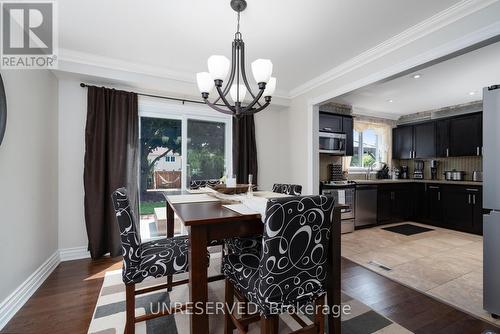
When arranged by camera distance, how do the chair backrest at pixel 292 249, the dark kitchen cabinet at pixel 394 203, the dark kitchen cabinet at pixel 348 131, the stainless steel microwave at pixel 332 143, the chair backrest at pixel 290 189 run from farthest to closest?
the dark kitchen cabinet at pixel 394 203
the dark kitchen cabinet at pixel 348 131
the stainless steel microwave at pixel 332 143
the chair backrest at pixel 290 189
the chair backrest at pixel 292 249

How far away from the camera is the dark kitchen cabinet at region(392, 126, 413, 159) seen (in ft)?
17.7

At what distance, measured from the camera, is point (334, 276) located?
60.8 inches

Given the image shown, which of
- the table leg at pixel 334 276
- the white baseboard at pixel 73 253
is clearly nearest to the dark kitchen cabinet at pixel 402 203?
the table leg at pixel 334 276

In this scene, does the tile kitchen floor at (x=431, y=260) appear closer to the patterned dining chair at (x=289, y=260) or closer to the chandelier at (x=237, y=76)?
the patterned dining chair at (x=289, y=260)

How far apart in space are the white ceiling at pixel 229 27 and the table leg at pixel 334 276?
5.61ft

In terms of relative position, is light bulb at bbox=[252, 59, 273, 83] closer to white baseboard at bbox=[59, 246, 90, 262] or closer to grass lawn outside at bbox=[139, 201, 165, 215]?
grass lawn outside at bbox=[139, 201, 165, 215]

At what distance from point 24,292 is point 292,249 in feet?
8.03

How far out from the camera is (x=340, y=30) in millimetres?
2199

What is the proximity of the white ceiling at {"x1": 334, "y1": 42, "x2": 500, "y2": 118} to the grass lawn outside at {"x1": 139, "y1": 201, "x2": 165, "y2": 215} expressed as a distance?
315 cm

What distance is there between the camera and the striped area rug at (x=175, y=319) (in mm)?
1649

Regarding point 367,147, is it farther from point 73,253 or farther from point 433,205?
point 73,253

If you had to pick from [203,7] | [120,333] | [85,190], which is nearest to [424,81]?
[203,7]

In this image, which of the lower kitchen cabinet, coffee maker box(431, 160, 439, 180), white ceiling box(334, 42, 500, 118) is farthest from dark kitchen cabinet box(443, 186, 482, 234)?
white ceiling box(334, 42, 500, 118)

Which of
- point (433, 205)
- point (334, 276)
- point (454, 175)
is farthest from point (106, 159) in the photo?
point (454, 175)
